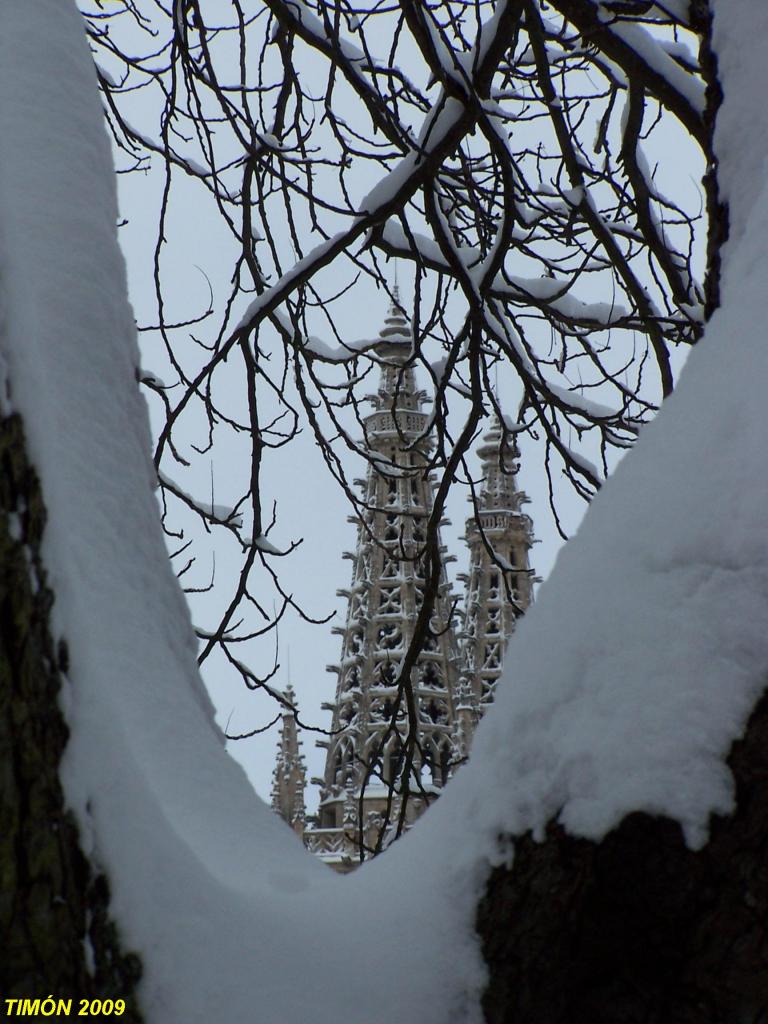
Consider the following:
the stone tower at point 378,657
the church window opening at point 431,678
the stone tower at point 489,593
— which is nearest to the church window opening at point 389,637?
the stone tower at point 378,657

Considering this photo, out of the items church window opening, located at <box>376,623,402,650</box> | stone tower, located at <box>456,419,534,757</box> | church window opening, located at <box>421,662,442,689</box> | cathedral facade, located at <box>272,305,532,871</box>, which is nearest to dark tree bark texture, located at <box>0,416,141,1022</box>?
cathedral facade, located at <box>272,305,532,871</box>

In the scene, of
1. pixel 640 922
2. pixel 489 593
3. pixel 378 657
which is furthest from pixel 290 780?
pixel 640 922

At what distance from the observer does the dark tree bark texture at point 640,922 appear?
950 mm

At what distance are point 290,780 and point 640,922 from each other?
20.5 metres

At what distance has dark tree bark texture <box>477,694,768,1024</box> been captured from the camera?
950 millimetres

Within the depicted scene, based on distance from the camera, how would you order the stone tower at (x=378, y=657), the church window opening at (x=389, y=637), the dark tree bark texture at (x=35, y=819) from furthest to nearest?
the church window opening at (x=389, y=637)
the stone tower at (x=378, y=657)
the dark tree bark texture at (x=35, y=819)

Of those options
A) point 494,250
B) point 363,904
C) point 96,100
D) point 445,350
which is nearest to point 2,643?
point 363,904

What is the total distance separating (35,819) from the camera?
0.93 meters

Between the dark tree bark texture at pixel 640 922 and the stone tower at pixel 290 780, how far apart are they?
1934cm

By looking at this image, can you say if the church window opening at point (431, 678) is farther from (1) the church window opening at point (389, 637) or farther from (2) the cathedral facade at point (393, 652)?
(1) the church window opening at point (389, 637)

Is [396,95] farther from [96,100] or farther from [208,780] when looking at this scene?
[208,780]

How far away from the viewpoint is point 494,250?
296cm

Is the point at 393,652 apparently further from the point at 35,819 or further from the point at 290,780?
the point at 35,819

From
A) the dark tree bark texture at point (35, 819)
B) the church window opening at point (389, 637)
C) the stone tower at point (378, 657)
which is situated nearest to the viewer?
the dark tree bark texture at point (35, 819)
